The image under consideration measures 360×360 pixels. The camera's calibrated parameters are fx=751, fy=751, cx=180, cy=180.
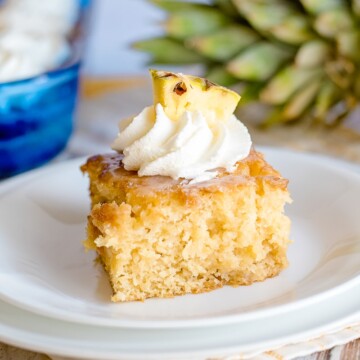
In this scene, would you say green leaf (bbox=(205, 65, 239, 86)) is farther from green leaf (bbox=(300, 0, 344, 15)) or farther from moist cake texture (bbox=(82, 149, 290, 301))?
moist cake texture (bbox=(82, 149, 290, 301))

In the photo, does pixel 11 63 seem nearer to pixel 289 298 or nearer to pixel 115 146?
pixel 115 146

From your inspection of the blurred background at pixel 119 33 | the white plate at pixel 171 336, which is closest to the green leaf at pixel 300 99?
the blurred background at pixel 119 33

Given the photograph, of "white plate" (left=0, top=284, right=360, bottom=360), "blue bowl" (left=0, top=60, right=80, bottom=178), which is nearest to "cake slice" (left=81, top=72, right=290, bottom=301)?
"white plate" (left=0, top=284, right=360, bottom=360)

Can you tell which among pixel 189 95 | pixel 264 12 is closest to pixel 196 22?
pixel 264 12

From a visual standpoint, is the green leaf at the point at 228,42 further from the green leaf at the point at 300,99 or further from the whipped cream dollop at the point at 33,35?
the whipped cream dollop at the point at 33,35

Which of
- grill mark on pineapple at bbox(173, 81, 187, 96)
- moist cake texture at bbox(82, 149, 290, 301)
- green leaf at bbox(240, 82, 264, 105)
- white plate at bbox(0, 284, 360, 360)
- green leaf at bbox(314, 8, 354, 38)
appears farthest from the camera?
green leaf at bbox(240, 82, 264, 105)

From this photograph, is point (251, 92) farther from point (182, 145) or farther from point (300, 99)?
point (182, 145)
